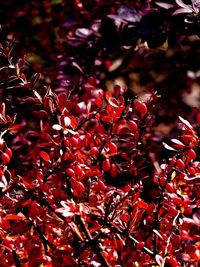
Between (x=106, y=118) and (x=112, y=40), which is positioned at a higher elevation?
(x=106, y=118)

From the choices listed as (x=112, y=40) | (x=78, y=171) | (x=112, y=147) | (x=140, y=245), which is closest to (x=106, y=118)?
(x=112, y=147)

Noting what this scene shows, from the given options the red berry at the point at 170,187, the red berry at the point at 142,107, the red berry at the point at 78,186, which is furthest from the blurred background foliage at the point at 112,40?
the red berry at the point at 78,186

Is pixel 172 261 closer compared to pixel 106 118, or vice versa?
pixel 172 261

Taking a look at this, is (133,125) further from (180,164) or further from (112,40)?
(112,40)

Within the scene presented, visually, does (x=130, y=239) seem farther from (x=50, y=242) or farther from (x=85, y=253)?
(x=50, y=242)

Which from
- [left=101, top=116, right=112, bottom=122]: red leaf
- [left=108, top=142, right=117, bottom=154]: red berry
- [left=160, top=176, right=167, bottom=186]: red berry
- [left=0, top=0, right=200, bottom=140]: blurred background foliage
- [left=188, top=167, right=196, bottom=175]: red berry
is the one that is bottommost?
[left=0, top=0, right=200, bottom=140]: blurred background foliage

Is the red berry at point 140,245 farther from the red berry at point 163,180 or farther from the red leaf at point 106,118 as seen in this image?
the red leaf at point 106,118

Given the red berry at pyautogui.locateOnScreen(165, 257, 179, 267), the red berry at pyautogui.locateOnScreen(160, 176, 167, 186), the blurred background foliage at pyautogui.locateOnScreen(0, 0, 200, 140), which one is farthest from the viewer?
the blurred background foliage at pyautogui.locateOnScreen(0, 0, 200, 140)

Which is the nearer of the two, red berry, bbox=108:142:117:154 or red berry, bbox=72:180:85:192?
red berry, bbox=72:180:85:192

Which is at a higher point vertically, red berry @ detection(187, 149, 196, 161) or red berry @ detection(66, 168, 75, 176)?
red berry @ detection(66, 168, 75, 176)

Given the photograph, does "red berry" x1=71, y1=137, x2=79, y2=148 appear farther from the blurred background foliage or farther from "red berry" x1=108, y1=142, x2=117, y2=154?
the blurred background foliage

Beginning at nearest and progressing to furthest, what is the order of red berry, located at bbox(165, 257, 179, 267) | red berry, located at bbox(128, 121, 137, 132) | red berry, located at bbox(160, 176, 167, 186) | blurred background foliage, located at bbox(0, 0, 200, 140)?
red berry, located at bbox(165, 257, 179, 267)
red berry, located at bbox(160, 176, 167, 186)
red berry, located at bbox(128, 121, 137, 132)
blurred background foliage, located at bbox(0, 0, 200, 140)

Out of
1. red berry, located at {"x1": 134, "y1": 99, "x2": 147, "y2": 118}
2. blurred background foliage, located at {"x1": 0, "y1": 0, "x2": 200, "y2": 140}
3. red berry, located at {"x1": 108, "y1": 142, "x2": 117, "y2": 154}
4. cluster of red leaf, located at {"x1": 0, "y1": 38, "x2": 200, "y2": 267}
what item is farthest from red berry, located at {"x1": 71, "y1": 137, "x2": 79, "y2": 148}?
blurred background foliage, located at {"x1": 0, "y1": 0, "x2": 200, "y2": 140}

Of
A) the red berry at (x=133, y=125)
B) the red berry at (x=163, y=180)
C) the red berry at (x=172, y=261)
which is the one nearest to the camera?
the red berry at (x=172, y=261)
